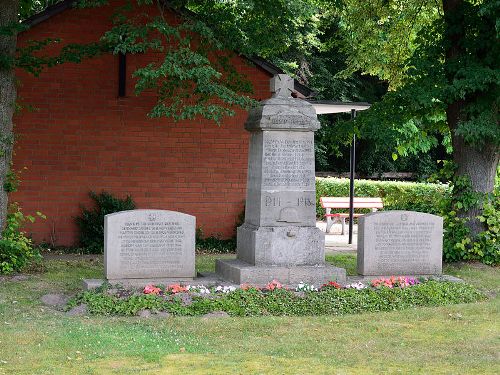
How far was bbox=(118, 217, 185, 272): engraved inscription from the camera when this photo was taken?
512 inches

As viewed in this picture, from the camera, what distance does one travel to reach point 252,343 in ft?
32.7

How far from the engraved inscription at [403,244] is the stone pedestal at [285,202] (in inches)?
42.0

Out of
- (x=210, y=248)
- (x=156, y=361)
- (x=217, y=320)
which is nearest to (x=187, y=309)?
(x=217, y=320)

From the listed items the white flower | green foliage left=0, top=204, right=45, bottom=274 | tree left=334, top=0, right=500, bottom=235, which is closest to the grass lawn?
the white flower

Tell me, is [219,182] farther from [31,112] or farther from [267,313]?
[267,313]

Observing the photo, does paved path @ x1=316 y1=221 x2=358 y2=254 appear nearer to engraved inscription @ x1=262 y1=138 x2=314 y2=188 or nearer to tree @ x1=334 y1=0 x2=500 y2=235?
tree @ x1=334 y1=0 x2=500 y2=235

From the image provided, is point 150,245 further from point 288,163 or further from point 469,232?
point 469,232

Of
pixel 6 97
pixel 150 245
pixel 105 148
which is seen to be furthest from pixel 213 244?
pixel 150 245

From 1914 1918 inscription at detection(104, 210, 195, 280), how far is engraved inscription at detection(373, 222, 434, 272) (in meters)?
3.04

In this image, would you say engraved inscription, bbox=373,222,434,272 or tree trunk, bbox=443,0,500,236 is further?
tree trunk, bbox=443,0,500,236

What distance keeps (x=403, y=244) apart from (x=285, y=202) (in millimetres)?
2186

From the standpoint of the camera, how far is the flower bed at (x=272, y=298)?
1174 centimetres

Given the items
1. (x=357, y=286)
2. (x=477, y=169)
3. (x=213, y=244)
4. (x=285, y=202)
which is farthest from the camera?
(x=213, y=244)

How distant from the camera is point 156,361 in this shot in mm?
8938
